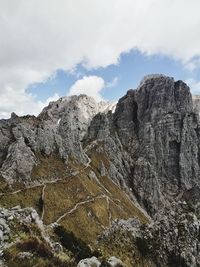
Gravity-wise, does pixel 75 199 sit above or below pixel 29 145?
below

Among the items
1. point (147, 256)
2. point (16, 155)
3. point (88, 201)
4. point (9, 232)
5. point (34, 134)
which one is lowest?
point (147, 256)

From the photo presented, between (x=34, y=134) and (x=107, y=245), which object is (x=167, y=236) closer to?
(x=107, y=245)

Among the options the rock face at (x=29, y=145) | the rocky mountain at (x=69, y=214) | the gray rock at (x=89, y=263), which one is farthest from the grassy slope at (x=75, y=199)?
the gray rock at (x=89, y=263)

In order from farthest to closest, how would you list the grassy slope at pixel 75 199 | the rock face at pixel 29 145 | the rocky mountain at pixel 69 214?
1. the rock face at pixel 29 145
2. the grassy slope at pixel 75 199
3. the rocky mountain at pixel 69 214

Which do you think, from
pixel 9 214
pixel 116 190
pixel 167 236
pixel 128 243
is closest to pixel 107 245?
pixel 128 243

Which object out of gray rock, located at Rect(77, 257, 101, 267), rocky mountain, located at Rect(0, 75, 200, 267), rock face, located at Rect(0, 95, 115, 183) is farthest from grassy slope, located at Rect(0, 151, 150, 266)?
gray rock, located at Rect(77, 257, 101, 267)

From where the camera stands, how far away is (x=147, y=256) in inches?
1921

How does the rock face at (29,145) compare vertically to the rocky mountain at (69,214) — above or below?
above

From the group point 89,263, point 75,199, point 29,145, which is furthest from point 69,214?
point 89,263

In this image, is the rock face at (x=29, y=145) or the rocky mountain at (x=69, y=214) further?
the rock face at (x=29, y=145)

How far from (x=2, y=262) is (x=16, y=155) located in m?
113

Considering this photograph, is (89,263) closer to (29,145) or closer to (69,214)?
(69,214)

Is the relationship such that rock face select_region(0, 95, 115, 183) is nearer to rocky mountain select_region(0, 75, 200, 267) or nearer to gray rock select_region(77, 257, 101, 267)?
rocky mountain select_region(0, 75, 200, 267)

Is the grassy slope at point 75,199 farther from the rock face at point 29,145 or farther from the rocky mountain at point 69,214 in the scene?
the rock face at point 29,145
